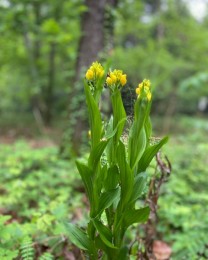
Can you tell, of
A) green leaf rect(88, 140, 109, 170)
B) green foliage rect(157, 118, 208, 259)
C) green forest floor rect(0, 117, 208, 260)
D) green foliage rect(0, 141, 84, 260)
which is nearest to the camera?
green leaf rect(88, 140, 109, 170)

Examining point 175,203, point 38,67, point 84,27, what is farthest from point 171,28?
point 175,203

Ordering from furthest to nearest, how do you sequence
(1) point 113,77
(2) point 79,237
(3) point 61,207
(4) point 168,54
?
(4) point 168,54 → (3) point 61,207 → (2) point 79,237 → (1) point 113,77

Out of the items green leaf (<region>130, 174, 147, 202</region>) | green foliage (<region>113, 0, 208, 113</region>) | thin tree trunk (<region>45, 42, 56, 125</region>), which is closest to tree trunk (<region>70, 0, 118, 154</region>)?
green leaf (<region>130, 174, 147, 202</region>)

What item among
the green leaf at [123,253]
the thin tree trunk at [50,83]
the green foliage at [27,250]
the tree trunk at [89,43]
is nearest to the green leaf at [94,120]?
the green leaf at [123,253]

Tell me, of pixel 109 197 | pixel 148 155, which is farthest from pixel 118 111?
pixel 109 197

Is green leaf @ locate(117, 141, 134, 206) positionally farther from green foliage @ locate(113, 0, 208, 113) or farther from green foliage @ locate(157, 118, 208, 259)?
green foliage @ locate(113, 0, 208, 113)

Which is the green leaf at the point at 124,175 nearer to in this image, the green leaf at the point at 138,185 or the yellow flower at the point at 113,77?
the green leaf at the point at 138,185

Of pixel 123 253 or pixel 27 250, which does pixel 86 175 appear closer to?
pixel 123 253
